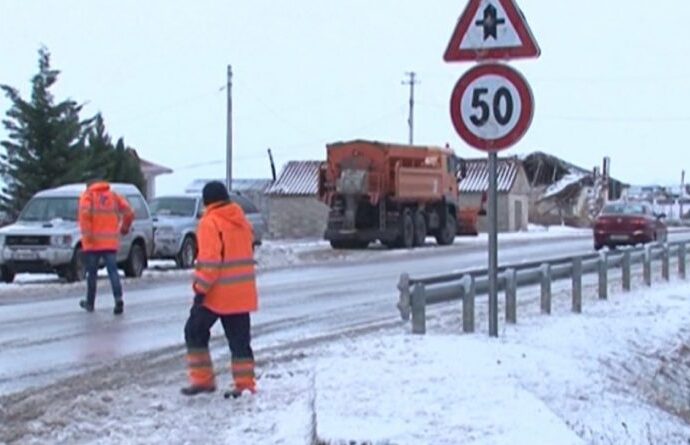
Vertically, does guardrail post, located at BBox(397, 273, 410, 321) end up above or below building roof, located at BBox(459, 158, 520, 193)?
below

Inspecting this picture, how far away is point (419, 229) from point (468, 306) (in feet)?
86.2

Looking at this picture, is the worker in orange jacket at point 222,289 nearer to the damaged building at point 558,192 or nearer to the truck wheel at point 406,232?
the truck wheel at point 406,232

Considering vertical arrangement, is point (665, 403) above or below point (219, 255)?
below

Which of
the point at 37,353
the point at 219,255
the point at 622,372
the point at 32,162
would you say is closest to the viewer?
the point at 219,255

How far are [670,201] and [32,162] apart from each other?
74990 millimetres

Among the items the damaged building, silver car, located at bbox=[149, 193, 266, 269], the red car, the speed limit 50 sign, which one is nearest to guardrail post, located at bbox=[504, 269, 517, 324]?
the speed limit 50 sign

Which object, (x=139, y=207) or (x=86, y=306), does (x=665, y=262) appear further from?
(x=139, y=207)

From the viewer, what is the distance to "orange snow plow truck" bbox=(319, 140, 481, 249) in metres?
35.5

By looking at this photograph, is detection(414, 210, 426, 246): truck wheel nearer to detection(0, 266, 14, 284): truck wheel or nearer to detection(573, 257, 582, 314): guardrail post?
detection(0, 266, 14, 284): truck wheel

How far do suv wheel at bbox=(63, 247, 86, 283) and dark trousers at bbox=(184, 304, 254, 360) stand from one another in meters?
13.0

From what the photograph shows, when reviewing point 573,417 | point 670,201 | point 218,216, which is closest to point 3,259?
point 218,216

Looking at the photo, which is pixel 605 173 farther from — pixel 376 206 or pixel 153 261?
pixel 153 261

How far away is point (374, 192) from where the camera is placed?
3544cm

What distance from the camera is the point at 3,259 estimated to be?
2134 centimetres
